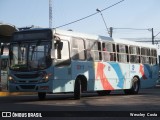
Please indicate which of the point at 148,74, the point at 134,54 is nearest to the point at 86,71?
the point at 134,54

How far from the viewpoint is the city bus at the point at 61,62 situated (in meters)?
19.4

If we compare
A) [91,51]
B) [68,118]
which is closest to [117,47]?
[91,51]

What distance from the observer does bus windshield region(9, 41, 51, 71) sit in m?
19.4

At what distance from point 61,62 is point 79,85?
151 centimetres

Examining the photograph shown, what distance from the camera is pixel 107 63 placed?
77.4 feet

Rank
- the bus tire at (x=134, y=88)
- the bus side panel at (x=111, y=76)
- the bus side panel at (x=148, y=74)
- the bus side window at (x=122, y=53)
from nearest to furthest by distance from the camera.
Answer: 1. the bus side panel at (x=111, y=76)
2. the bus side window at (x=122, y=53)
3. the bus tire at (x=134, y=88)
4. the bus side panel at (x=148, y=74)

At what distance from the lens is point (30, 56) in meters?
19.6

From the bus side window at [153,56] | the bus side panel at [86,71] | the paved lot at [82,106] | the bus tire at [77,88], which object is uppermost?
the bus side window at [153,56]

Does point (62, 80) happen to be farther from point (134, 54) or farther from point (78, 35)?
point (134, 54)

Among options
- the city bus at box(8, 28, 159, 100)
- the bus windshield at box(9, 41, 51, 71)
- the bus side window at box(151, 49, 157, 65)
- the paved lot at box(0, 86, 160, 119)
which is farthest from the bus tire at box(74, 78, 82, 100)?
the bus side window at box(151, 49, 157, 65)

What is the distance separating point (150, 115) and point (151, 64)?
17068 millimetres

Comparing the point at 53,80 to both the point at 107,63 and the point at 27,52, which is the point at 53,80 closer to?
the point at 27,52

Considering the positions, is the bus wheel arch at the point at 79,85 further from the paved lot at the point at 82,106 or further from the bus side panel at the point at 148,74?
the bus side panel at the point at 148,74

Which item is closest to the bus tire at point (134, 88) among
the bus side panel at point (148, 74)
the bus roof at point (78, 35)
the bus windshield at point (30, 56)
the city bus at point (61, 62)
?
the bus side panel at point (148, 74)
